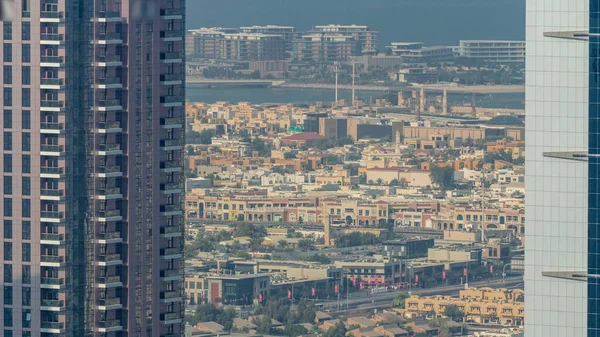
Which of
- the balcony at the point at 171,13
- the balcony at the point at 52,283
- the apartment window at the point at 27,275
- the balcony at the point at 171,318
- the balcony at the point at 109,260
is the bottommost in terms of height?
the balcony at the point at 171,318

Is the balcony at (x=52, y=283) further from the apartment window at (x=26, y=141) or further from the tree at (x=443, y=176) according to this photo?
the tree at (x=443, y=176)

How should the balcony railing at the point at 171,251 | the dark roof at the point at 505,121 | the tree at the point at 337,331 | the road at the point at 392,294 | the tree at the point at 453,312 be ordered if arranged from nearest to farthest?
the balcony railing at the point at 171,251 < the tree at the point at 337,331 < the tree at the point at 453,312 < the road at the point at 392,294 < the dark roof at the point at 505,121

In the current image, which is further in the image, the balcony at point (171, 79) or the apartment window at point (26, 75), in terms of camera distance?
the balcony at point (171, 79)

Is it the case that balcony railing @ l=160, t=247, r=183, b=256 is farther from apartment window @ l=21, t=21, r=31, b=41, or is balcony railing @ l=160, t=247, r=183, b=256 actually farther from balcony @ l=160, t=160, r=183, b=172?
apartment window @ l=21, t=21, r=31, b=41

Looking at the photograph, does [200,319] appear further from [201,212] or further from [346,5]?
[346,5]

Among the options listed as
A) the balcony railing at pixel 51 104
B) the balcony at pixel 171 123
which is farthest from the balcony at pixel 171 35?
the balcony railing at pixel 51 104

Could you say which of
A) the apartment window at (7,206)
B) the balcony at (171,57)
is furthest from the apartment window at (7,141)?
the balcony at (171,57)

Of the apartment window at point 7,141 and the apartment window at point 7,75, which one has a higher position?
the apartment window at point 7,75

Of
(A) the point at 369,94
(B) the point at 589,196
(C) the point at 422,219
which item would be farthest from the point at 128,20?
(A) the point at 369,94

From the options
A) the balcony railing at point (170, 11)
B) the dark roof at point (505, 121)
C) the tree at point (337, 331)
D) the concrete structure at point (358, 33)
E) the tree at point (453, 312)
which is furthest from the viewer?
the concrete structure at point (358, 33)
